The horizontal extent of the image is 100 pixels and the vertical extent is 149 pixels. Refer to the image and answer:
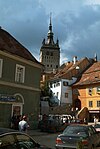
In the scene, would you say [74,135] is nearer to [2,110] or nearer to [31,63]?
[2,110]

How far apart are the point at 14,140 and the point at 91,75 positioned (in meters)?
55.7

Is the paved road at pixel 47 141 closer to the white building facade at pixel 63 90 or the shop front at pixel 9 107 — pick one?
the shop front at pixel 9 107

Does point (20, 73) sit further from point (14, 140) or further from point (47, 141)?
point (14, 140)

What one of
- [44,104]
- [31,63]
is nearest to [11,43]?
[31,63]

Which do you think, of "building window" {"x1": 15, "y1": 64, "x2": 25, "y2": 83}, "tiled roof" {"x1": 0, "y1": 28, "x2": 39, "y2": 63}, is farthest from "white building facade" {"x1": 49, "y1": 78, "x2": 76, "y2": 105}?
"building window" {"x1": 15, "y1": 64, "x2": 25, "y2": 83}

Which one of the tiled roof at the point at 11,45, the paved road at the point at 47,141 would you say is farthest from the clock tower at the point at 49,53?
the paved road at the point at 47,141

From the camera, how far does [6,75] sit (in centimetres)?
2633

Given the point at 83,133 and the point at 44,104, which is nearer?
the point at 83,133

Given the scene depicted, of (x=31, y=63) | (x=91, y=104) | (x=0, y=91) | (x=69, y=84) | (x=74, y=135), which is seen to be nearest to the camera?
(x=74, y=135)

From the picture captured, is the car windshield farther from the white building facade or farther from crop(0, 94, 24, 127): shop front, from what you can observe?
the white building facade

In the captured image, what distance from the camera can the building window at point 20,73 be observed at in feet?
92.3

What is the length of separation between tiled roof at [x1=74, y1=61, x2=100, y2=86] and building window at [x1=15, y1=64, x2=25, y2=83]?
100ft

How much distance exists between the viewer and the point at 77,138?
12422 millimetres

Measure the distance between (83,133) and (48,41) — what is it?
120478mm
